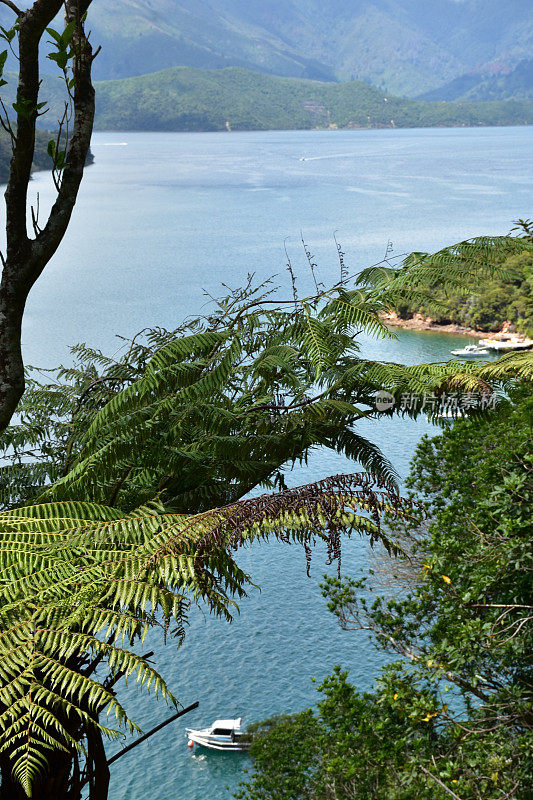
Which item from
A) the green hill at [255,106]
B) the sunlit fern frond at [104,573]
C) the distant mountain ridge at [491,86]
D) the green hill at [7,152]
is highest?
the distant mountain ridge at [491,86]

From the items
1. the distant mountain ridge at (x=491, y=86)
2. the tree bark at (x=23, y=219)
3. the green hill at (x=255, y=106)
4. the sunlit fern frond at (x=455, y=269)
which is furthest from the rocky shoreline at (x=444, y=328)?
the distant mountain ridge at (x=491, y=86)

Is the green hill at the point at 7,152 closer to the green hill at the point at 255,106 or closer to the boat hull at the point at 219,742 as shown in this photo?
the boat hull at the point at 219,742

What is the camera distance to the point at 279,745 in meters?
6.88

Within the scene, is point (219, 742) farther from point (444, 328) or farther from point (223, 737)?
point (444, 328)

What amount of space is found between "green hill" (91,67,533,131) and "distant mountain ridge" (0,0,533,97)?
36077 millimetres

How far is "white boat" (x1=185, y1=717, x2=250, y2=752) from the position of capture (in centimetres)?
886

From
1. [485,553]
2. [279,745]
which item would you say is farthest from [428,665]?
[279,745]

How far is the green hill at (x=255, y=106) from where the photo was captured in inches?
2598

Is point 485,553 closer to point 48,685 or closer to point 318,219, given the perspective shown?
point 48,685

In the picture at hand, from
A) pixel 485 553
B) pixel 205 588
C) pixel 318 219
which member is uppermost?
pixel 318 219

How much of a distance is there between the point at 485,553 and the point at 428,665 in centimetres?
68

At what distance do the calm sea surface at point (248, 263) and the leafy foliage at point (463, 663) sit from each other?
4.45 feet

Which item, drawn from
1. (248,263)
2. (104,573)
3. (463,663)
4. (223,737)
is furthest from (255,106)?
(104,573)

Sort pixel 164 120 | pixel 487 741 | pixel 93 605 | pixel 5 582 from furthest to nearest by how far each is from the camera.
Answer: pixel 164 120 < pixel 487 741 < pixel 5 582 < pixel 93 605
